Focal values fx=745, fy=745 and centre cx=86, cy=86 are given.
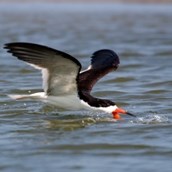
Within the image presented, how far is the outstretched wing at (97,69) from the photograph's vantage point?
986 cm

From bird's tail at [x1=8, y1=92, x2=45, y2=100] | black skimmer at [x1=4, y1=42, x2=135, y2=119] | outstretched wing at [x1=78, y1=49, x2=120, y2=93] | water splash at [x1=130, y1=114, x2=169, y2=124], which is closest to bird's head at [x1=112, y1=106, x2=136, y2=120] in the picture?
black skimmer at [x1=4, y1=42, x2=135, y2=119]

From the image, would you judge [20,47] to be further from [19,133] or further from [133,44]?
[133,44]

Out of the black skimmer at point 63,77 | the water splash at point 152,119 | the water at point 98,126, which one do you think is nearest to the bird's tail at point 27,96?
the black skimmer at point 63,77

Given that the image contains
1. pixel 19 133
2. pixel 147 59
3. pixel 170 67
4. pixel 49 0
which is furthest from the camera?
pixel 49 0

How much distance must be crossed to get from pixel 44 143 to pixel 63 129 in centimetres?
90

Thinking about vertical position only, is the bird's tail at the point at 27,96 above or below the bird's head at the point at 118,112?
above

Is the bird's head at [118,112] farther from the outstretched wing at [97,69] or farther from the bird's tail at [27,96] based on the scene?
the bird's tail at [27,96]

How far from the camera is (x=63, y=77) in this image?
28.3ft

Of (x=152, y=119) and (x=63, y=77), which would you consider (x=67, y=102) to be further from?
→ (x=152, y=119)

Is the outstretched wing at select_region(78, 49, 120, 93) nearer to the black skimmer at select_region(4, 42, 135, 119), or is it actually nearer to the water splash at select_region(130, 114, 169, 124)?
the black skimmer at select_region(4, 42, 135, 119)

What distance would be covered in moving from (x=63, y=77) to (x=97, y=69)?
1600 mm

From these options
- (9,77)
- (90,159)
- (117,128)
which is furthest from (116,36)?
(90,159)

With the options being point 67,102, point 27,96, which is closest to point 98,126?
point 67,102

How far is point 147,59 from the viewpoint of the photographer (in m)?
16.0
